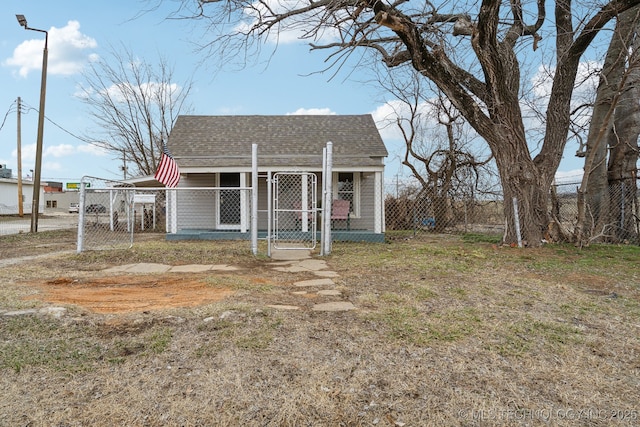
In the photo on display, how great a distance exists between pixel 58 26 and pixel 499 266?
16110mm

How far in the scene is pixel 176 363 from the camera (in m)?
2.57

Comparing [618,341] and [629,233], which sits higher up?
[629,233]

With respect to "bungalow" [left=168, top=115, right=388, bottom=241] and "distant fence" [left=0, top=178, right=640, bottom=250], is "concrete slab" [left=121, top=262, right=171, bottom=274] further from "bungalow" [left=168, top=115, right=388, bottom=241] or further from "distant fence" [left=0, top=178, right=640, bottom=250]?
"bungalow" [left=168, top=115, right=388, bottom=241]

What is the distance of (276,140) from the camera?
13.4 m

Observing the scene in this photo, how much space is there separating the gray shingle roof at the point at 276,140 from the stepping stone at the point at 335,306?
24.4 ft

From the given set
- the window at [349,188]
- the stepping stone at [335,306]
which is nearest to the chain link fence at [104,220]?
the stepping stone at [335,306]

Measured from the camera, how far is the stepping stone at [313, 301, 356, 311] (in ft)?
12.7

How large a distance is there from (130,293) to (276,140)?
9.61 meters

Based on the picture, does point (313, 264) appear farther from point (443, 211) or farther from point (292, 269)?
point (443, 211)

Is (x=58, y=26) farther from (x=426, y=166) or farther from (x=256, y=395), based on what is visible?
(x=256, y=395)

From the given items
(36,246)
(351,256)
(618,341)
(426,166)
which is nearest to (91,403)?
(618,341)

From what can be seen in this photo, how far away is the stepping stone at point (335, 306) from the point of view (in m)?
3.87

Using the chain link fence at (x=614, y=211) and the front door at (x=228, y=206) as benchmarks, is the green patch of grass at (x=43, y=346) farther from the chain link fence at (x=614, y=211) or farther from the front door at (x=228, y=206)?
the chain link fence at (x=614, y=211)

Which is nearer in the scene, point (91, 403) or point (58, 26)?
point (91, 403)
